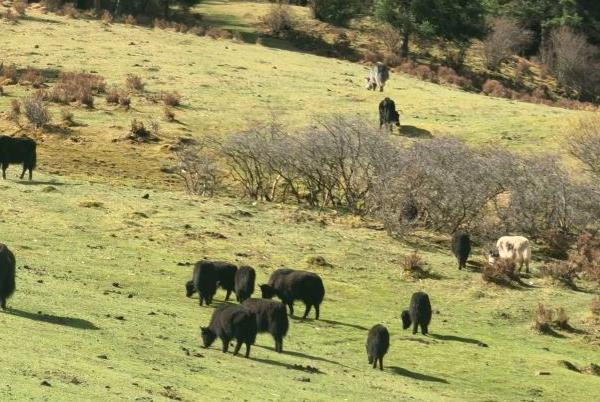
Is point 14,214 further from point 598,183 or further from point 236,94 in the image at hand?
point 236,94

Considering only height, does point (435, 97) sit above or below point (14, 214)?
above

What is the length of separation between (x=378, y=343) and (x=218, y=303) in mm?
Answer: 5658

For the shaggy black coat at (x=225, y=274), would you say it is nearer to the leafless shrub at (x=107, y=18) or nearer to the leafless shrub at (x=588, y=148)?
the leafless shrub at (x=588, y=148)

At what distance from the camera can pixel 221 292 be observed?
29.7m

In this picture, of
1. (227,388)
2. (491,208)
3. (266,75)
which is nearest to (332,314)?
(227,388)

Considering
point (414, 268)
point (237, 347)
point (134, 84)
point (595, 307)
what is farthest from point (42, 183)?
point (237, 347)

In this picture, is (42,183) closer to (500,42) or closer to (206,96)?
(206,96)

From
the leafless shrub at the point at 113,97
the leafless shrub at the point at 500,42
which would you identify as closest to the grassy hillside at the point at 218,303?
the leafless shrub at the point at 113,97

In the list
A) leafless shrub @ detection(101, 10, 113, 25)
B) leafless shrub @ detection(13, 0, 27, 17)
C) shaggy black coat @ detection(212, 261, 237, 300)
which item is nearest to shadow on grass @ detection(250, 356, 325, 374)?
shaggy black coat @ detection(212, 261, 237, 300)

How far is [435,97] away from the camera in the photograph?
6147 cm

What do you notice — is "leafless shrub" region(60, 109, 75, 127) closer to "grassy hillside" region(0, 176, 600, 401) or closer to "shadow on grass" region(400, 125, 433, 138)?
"grassy hillside" region(0, 176, 600, 401)

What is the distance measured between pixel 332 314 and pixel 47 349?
10.4 meters

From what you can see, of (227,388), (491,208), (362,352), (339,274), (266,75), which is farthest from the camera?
(266,75)

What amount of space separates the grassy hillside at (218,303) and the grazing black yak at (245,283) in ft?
3.11
